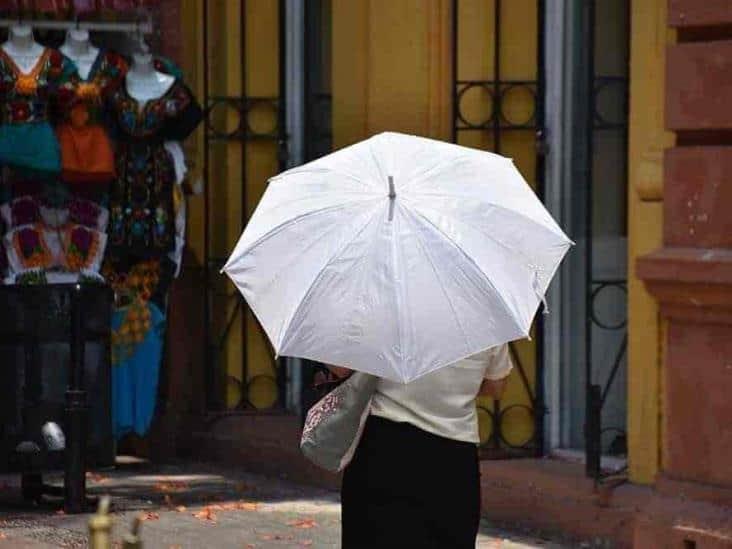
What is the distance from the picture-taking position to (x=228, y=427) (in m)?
10.8

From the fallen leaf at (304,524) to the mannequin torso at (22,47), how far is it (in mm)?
2787

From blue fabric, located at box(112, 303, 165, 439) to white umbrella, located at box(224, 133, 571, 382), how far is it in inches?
221

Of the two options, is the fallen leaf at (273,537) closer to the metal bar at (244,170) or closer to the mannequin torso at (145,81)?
the metal bar at (244,170)

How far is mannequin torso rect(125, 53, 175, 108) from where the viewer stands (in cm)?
1009

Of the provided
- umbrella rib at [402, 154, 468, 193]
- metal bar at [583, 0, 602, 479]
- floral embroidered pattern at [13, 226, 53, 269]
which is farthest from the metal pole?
umbrella rib at [402, 154, 468, 193]

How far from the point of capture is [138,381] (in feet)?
34.4

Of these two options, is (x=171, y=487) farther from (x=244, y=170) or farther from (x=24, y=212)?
(x=244, y=170)

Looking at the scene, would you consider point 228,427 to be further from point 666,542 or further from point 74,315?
point 666,542

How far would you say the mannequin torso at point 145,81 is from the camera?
10086mm

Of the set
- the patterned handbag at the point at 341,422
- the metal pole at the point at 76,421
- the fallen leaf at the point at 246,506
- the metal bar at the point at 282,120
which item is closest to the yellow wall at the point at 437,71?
the metal bar at the point at 282,120

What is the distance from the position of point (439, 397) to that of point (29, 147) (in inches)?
207

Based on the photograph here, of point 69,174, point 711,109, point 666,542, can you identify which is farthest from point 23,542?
point 711,109

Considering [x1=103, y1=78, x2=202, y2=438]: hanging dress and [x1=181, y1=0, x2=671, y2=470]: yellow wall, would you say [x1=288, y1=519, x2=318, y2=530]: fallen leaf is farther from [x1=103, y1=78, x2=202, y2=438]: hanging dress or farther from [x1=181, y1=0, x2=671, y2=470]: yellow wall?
[x1=103, y1=78, x2=202, y2=438]: hanging dress

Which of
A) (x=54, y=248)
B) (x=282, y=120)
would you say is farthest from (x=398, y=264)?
(x=282, y=120)
